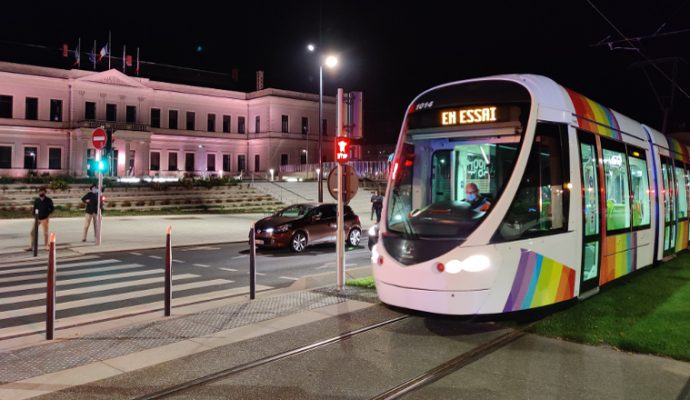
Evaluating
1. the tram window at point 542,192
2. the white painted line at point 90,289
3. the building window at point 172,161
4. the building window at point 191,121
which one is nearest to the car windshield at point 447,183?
the tram window at point 542,192

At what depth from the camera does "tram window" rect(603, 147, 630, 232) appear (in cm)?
875

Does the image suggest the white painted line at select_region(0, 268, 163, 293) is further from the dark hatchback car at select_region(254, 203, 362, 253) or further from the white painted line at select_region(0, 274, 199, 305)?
the dark hatchback car at select_region(254, 203, 362, 253)

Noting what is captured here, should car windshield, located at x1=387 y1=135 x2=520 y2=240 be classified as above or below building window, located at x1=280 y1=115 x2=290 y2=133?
below

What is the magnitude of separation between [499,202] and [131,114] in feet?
202

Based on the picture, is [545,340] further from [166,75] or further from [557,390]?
[166,75]

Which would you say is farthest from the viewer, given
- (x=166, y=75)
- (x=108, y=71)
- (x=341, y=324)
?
(x=166, y=75)

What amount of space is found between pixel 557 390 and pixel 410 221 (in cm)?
262

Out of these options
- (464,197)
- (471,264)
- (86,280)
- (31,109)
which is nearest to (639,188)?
(464,197)

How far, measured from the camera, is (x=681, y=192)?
13875 mm

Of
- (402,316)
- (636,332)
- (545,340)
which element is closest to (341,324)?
(402,316)

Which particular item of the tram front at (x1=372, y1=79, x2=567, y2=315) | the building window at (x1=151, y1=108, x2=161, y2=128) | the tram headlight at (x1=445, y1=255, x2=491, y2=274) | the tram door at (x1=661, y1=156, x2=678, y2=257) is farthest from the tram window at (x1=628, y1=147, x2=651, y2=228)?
the building window at (x1=151, y1=108, x2=161, y2=128)

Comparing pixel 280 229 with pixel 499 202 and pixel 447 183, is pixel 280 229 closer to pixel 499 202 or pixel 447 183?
pixel 447 183

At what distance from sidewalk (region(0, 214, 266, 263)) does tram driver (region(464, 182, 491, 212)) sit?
12887 mm

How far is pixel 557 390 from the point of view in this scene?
5.29 m
